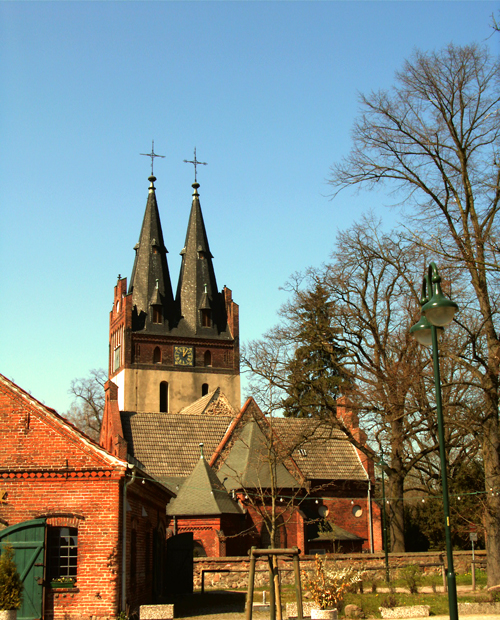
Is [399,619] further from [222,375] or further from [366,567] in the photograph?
[222,375]

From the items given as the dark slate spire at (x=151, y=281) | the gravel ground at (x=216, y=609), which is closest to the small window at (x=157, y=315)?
the dark slate spire at (x=151, y=281)

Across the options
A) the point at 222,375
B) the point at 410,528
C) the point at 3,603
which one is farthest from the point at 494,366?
the point at 222,375

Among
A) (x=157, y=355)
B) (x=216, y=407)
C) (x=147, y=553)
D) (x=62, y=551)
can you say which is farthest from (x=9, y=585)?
(x=157, y=355)

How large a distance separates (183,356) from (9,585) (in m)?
47.4

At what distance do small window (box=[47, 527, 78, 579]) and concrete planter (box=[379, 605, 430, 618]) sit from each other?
7132mm

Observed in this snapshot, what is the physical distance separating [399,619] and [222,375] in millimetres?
46574

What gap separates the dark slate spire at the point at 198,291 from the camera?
63.8 meters

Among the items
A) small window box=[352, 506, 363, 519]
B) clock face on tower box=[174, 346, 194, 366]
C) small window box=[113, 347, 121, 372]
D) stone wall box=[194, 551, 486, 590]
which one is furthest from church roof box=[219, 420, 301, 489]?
small window box=[113, 347, 121, 372]

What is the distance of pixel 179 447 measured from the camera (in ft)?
128

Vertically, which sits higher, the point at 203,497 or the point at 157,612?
the point at 203,497

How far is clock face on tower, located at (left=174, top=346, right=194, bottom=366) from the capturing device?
2446 inches

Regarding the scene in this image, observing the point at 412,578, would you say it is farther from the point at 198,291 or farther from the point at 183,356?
the point at 198,291

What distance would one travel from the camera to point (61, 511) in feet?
54.4

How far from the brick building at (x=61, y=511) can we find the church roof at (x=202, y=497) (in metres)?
14.0
